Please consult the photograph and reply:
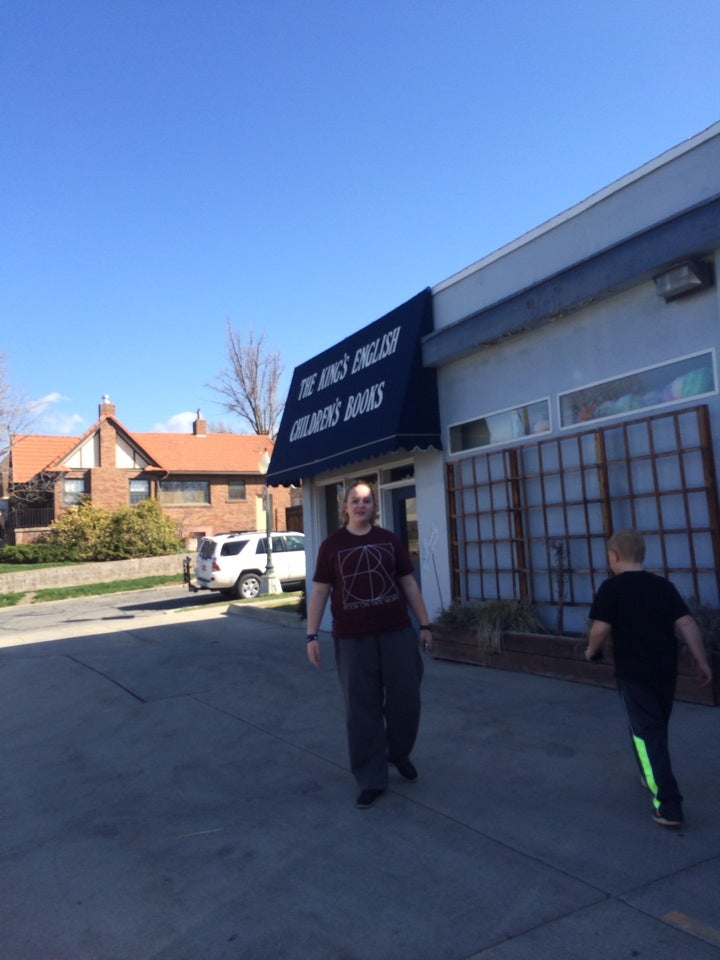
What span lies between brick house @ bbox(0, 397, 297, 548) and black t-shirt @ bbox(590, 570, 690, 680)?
34.2 meters

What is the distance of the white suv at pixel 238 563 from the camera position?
2022 centimetres

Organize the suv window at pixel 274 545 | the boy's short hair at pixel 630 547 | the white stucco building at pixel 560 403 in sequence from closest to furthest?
1. the boy's short hair at pixel 630 547
2. the white stucco building at pixel 560 403
3. the suv window at pixel 274 545

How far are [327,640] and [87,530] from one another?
81.1ft

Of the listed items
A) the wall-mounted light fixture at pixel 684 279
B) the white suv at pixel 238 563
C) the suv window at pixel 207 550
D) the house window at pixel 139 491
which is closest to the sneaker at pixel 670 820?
the wall-mounted light fixture at pixel 684 279

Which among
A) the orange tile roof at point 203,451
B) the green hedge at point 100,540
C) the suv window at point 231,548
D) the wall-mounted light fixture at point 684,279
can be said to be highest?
the orange tile roof at point 203,451

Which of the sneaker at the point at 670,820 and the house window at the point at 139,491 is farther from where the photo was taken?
the house window at the point at 139,491

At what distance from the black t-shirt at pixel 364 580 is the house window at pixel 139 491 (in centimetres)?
3455

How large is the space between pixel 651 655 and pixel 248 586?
17.0 metres

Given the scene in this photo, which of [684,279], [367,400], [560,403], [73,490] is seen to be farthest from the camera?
[73,490]

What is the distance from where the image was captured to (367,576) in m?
4.95

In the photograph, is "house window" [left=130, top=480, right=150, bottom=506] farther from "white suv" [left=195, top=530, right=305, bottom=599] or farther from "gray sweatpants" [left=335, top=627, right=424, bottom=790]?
"gray sweatpants" [left=335, top=627, right=424, bottom=790]

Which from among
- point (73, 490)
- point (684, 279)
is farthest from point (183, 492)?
point (684, 279)

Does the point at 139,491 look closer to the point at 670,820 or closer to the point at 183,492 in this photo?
the point at 183,492

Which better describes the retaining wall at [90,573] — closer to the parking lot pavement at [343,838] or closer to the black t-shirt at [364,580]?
the parking lot pavement at [343,838]
